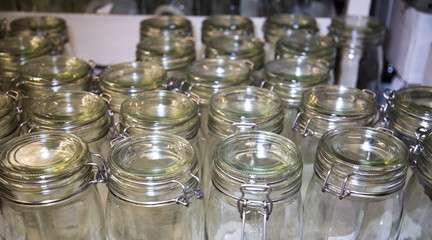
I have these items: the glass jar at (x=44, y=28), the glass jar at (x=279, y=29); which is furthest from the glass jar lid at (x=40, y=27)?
the glass jar at (x=279, y=29)

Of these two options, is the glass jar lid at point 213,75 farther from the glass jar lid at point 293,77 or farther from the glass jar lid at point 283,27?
the glass jar lid at point 283,27

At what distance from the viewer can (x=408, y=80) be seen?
93 cm

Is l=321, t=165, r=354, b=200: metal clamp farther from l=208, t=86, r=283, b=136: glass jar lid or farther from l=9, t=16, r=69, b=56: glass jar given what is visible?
l=9, t=16, r=69, b=56: glass jar

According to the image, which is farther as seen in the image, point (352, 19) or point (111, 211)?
point (352, 19)

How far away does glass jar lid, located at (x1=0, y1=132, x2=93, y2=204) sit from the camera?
0.35 metres

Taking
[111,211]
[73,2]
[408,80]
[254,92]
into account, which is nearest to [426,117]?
[254,92]

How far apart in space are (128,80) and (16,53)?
19cm

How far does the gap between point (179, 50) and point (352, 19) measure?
0.38 meters

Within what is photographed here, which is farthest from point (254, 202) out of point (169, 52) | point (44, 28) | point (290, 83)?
point (44, 28)

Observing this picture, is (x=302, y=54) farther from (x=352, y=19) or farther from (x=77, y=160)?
(x=77, y=160)

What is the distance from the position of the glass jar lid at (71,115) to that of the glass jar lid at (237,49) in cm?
22

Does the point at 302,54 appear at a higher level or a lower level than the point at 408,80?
higher

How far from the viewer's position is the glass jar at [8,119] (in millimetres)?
448

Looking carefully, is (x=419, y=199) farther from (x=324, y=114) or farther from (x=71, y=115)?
(x=71, y=115)
